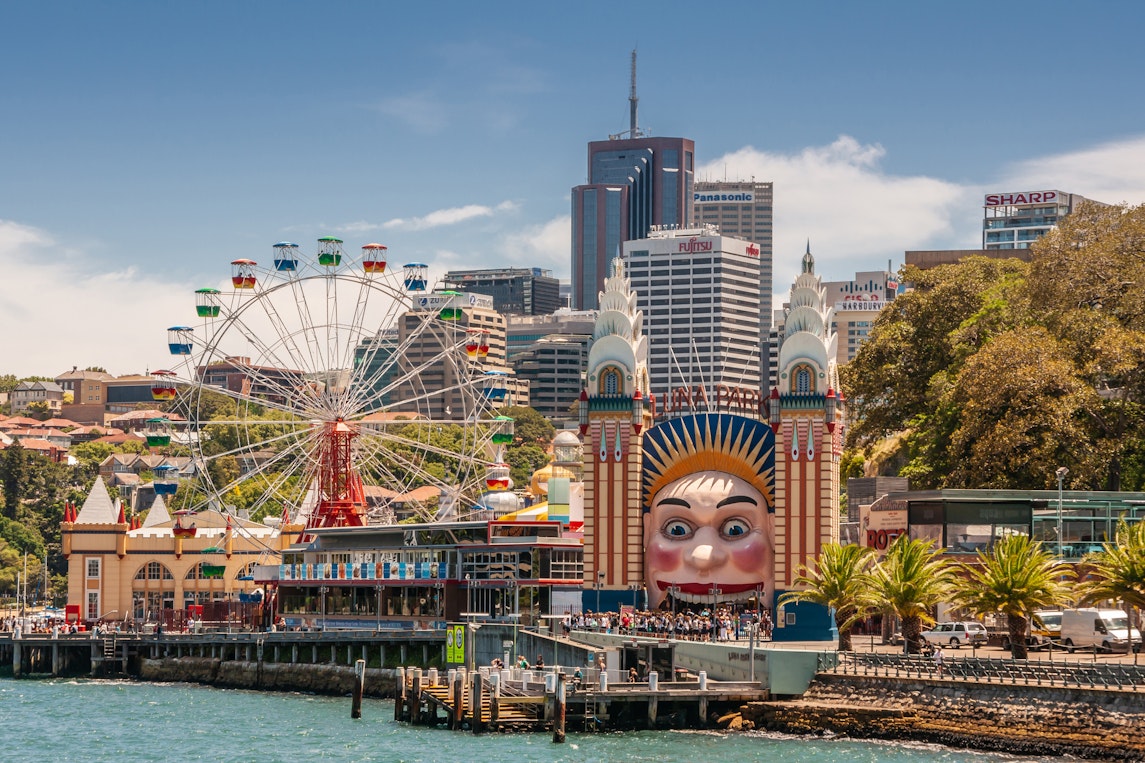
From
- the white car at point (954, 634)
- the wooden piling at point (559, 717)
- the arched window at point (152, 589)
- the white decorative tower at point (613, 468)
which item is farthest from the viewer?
the arched window at point (152, 589)

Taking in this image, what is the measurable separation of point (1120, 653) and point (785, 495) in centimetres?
2086

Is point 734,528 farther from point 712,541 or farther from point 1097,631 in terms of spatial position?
point 1097,631

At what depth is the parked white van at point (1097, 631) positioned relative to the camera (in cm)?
7288

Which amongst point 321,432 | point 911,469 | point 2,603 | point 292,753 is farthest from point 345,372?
point 2,603

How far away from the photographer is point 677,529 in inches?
Answer: 3526

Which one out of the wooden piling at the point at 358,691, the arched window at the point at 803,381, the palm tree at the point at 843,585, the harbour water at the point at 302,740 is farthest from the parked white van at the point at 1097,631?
the wooden piling at the point at 358,691

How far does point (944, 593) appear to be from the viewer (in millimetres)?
74500

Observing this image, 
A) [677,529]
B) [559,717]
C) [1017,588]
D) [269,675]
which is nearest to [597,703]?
[559,717]

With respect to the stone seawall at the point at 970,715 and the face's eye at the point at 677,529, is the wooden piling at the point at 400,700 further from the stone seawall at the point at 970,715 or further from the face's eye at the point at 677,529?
the face's eye at the point at 677,529

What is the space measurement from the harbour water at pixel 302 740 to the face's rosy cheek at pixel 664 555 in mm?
13687

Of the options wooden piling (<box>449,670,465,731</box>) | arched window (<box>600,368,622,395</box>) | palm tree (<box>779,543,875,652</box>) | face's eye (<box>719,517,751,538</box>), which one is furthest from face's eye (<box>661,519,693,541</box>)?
wooden piling (<box>449,670,465,731</box>)

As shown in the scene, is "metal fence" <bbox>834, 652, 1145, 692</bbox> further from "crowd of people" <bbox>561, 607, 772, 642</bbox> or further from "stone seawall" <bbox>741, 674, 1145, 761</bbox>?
"crowd of people" <bbox>561, 607, 772, 642</bbox>

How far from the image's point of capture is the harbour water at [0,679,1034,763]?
67750mm

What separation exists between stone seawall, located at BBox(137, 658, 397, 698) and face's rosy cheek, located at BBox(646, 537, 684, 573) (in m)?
14.0
